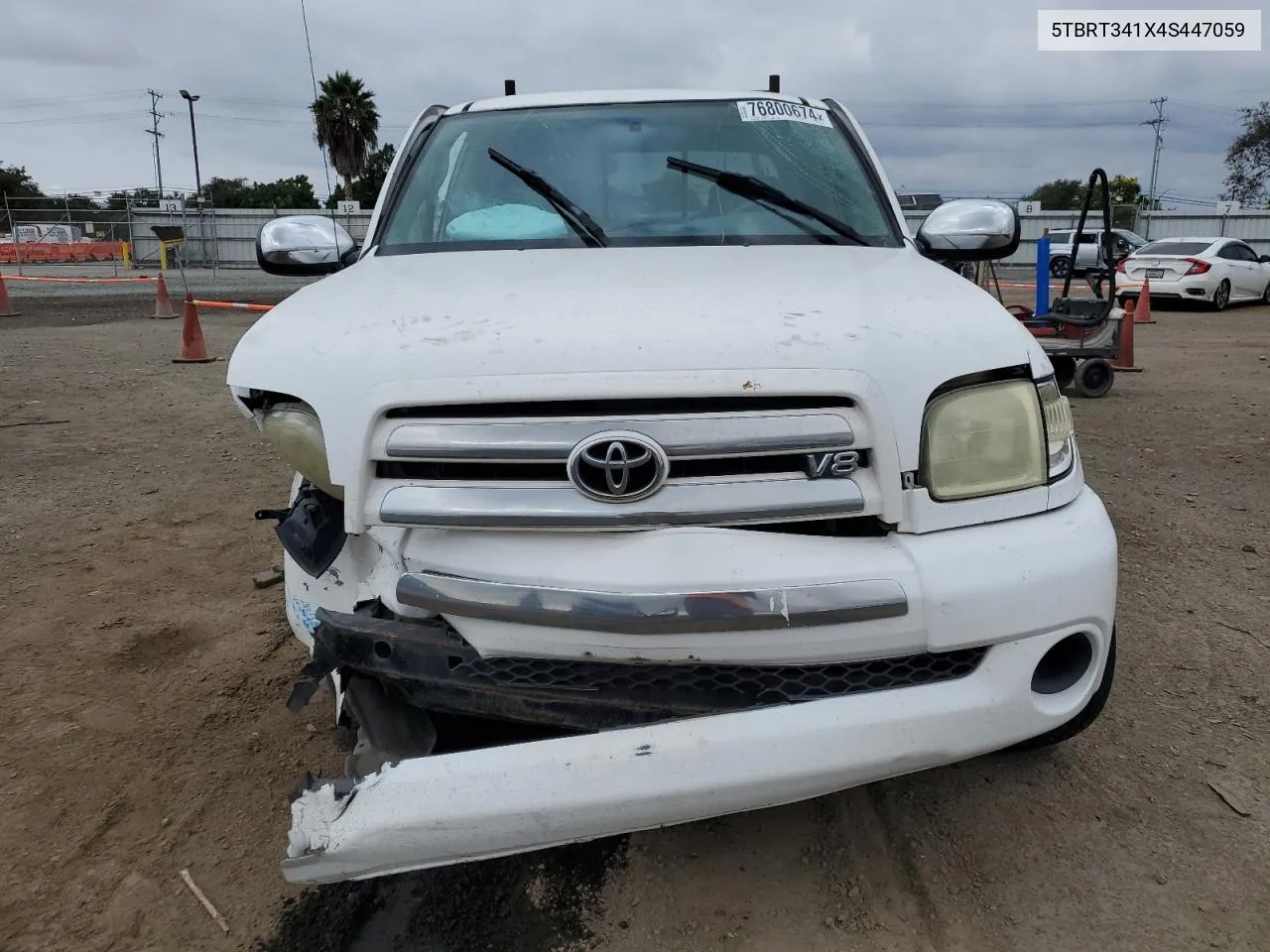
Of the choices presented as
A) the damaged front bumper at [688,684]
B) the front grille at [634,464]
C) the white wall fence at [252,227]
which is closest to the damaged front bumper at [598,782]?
the damaged front bumper at [688,684]

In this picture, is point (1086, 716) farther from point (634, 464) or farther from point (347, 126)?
point (347, 126)

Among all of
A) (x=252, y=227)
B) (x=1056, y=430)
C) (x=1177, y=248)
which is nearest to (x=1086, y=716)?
(x=1056, y=430)

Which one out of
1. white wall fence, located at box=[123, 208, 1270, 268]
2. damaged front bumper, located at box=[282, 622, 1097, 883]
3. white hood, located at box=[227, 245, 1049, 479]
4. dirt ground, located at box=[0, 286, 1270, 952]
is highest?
white wall fence, located at box=[123, 208, 1270, 268]

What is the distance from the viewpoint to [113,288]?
70.3ft

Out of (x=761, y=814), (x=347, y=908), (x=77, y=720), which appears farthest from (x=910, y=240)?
(x=77, y=720)

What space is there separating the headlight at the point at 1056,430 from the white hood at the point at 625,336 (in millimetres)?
66

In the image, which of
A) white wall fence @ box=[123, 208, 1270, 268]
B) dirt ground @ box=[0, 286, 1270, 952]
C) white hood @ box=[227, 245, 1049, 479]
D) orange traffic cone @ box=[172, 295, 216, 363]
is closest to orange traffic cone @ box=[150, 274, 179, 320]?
orange traffic cone @ box=[172, 295, 216, 363]

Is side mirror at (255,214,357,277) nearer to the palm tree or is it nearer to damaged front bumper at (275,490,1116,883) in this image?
damaged front bumper at (275,490,1116,883)

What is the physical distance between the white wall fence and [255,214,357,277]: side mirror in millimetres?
24542

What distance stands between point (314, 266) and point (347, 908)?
2066mm

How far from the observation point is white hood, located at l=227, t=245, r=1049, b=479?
6.05 ft

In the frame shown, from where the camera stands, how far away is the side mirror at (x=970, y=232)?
301cm

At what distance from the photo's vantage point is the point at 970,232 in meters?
3.02

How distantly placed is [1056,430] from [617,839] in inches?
57.0
